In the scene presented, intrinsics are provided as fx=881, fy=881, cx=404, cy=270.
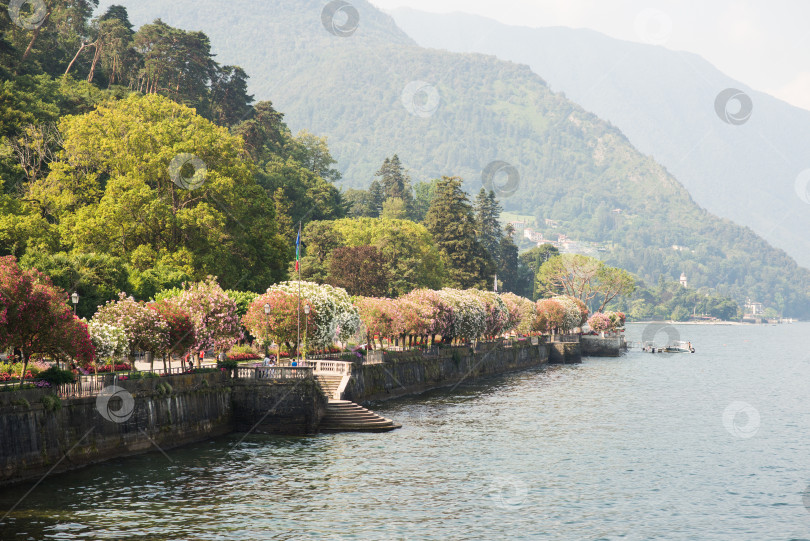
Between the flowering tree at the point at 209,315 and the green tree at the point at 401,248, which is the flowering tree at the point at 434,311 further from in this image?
the flowering tree at the point at 209,315

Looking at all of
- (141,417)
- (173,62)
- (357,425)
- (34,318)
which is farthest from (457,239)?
(34,318)

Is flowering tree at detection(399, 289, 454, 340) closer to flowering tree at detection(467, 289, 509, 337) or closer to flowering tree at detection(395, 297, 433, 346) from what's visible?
flowering tree at detection(395, 297, 433, 346)

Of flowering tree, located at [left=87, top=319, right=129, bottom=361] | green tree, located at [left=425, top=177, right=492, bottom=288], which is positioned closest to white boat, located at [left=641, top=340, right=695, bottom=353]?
green tree, located at [left=425, top=177, right=492, bottom=288]

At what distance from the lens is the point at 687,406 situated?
85375mm

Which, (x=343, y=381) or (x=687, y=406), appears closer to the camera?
(x=343, y=381)

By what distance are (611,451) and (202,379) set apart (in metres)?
26.6

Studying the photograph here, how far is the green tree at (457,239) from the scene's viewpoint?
151 m

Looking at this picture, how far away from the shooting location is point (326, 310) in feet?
225

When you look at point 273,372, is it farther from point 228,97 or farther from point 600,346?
point 600,346

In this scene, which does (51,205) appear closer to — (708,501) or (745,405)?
(708,501)

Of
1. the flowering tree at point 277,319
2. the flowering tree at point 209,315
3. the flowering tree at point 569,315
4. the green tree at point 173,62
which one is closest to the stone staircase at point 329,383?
the flowering tree at point 277,319

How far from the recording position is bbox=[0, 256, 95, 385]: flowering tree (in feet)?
132

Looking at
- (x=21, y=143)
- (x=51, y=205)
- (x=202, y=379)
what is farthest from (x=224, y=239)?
(x=202, y=379)

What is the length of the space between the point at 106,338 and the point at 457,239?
107603mm
